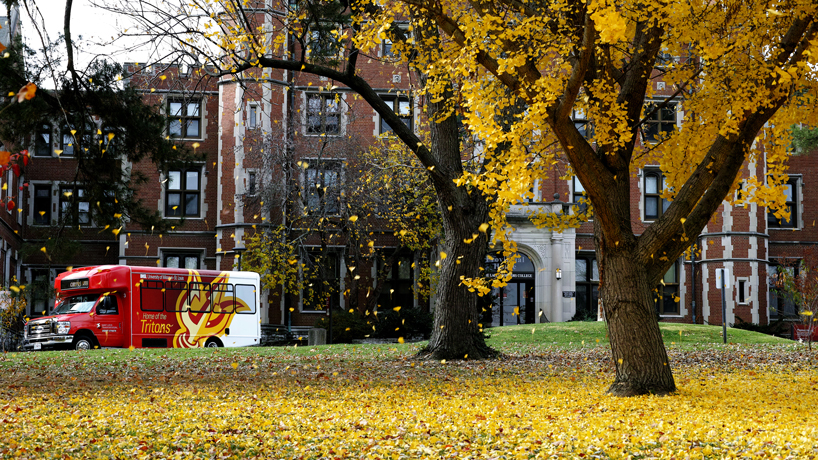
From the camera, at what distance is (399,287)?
97.9ft

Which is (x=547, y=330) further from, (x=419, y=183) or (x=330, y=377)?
(x=330, y=377)

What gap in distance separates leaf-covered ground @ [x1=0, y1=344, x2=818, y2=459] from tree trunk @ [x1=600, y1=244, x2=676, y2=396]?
343 millimetres

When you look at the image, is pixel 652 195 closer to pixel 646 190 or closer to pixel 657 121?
pixel 646 190

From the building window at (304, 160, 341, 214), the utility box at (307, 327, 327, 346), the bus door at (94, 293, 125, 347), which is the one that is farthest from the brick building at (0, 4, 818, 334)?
the bus door at (94, 293, 125, 347)

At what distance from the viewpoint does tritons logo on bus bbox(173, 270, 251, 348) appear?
2172cm

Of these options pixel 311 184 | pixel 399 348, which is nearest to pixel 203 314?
pixel 311 184

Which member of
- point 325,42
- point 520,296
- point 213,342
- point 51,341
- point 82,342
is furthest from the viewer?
point 520,296

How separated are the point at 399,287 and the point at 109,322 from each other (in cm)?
1219

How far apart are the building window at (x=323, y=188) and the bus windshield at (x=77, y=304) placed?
6.91 meters

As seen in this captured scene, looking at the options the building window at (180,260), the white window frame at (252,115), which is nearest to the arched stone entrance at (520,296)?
the white window frame at (252,115)

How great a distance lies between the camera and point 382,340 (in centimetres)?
2498

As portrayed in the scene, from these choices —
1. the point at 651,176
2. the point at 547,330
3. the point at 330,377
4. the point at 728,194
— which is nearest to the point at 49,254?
the point at 330,377

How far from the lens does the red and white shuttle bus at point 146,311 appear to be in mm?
20281

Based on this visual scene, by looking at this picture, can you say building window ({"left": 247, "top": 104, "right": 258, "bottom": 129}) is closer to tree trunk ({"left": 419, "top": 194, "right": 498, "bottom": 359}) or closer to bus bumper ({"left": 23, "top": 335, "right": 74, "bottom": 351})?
bus bumper ({"left": 23, "top": 335, "right": 74, "bottom": 351})
